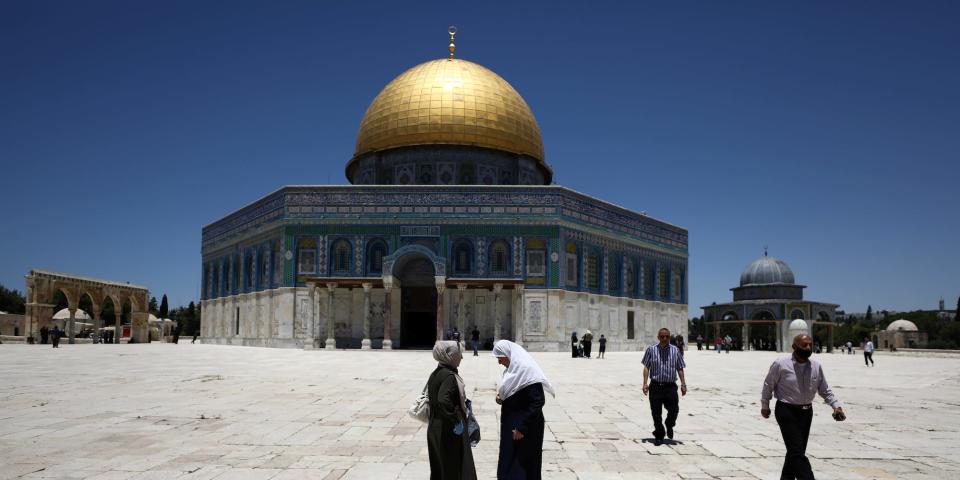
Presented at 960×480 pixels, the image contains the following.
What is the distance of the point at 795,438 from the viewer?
632 centimetres

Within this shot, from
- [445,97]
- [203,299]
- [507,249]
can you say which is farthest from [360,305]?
[203,299]

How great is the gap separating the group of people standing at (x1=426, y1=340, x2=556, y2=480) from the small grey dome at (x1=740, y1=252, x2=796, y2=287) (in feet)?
197

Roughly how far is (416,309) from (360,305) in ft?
9.21

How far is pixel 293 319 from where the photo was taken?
3744cm

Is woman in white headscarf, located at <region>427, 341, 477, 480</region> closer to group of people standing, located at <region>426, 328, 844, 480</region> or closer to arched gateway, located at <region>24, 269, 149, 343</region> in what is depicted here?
group of people standing, located at <region>426, 328, 844, 480</region>

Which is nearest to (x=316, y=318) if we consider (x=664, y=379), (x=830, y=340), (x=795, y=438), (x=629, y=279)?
(x=629, y=279)

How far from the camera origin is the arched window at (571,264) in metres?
38.1

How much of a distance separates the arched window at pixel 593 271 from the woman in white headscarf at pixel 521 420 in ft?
112

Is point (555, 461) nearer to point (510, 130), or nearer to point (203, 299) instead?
point (510, 130)

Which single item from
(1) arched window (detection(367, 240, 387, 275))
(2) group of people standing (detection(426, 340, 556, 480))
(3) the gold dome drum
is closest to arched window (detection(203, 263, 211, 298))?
(3) the gold dome drum

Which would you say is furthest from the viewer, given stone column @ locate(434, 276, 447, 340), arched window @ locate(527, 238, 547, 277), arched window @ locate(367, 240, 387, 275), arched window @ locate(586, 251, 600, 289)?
arched window @ locate(586, 251, 600, 289)

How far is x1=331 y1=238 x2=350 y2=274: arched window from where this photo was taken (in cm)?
3766

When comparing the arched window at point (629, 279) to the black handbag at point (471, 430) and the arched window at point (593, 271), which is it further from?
the black handbag at point (471, 430)

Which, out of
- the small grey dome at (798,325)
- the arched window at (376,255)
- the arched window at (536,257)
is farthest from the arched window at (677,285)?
the arched window at (376,255)
